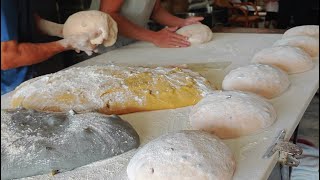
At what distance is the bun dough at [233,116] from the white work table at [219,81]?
0.06 feet

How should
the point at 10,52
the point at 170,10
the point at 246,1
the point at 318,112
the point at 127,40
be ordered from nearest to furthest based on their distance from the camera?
the point at 10,52
the point at 246,1
the point at 318,112
the point at 127,40
the point at 170,10

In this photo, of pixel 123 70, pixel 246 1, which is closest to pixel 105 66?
pixel 123 70

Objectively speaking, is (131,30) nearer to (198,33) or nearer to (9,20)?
(198,33)

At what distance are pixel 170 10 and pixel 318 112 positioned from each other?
95 centimetres

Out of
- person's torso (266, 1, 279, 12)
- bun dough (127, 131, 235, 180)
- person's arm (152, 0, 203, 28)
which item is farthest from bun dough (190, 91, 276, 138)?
person's arm (152, 0, 203, 28)

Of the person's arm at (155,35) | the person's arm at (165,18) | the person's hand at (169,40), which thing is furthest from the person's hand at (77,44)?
the person's arm at (165,18)

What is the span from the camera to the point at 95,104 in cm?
94

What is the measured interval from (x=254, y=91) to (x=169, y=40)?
0.74 m

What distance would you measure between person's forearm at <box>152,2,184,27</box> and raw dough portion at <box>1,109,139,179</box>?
1.13m

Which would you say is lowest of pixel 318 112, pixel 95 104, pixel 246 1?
pixel 318 112

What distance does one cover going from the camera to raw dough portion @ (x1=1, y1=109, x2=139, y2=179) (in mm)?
668

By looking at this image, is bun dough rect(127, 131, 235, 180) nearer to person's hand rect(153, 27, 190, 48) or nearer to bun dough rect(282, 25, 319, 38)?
bun dough rect(282, 25, 319, 38)

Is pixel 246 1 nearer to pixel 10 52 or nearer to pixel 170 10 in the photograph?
pixel 10 52

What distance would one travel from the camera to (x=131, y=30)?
5.24 feet
